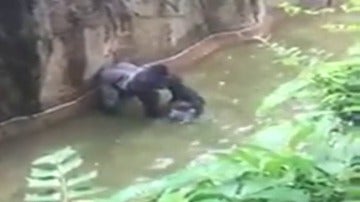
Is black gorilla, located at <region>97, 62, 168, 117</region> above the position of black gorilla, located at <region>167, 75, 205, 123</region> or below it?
above

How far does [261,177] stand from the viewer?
4.34 ft

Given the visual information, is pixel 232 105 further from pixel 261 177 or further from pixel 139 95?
pixel 261 177

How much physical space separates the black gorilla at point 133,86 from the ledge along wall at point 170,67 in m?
0.15

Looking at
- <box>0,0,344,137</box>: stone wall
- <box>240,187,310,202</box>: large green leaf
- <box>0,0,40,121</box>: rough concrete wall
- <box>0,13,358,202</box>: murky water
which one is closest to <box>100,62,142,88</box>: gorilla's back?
<box>0,0,344,137</box>: stone wall

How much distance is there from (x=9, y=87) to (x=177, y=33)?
219cm

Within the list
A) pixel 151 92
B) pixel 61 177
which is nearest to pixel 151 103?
pixel 151 92

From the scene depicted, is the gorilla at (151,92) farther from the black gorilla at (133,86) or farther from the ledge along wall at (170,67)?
the ledge along wall at (170,67)

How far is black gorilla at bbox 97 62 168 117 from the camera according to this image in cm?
625

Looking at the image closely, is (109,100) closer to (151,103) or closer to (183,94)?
(151,103)

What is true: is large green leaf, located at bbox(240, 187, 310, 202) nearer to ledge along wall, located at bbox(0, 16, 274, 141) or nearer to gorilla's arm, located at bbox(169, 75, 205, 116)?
ledge along wall, located at bbox(0, 16, 274, 141)

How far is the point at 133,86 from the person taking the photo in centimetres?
634

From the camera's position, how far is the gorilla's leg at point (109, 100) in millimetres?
6418

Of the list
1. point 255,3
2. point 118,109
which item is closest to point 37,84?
point 118,109

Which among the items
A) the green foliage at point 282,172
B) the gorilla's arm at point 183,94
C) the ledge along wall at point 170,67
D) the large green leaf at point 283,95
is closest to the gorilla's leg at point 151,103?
the gorilla's arm at point 183,94
